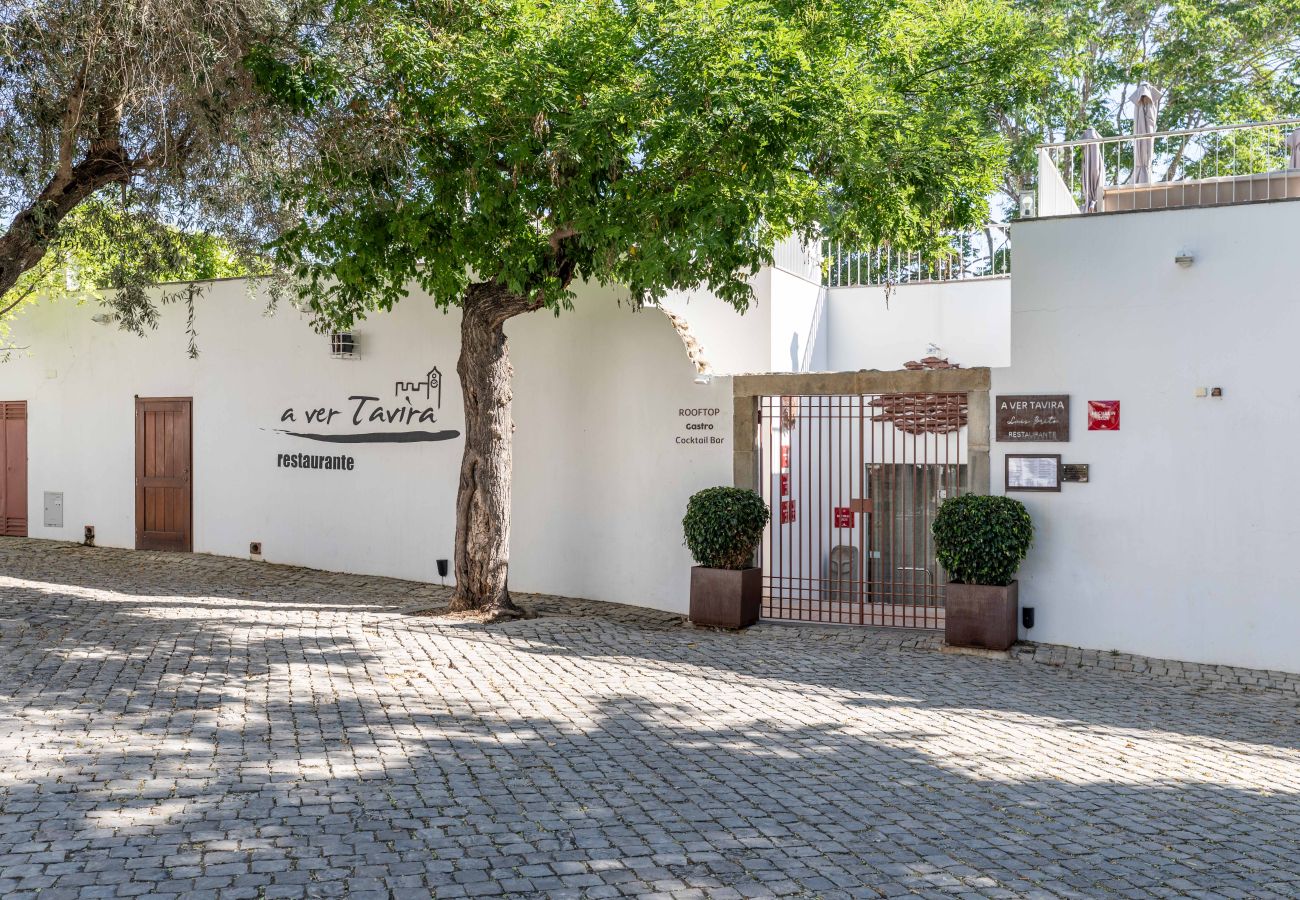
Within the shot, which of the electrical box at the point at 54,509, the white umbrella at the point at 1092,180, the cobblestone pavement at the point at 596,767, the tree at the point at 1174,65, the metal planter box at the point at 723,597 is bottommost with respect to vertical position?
the cobblestone pavement at the point at 596,767

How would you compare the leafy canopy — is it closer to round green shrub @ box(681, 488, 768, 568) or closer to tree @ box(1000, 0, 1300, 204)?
round green shrub @ box(681, 488, 768, 568)

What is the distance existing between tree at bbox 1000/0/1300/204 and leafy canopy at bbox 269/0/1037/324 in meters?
8.95

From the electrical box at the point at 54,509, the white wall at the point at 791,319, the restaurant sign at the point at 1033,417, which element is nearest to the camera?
the restaurant sign at the point at 1033,417

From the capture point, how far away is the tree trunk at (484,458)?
10.3 meters

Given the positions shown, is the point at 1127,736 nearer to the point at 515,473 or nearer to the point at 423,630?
the point at 423,630

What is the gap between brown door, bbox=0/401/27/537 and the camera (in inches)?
637

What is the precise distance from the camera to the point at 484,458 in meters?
10.3

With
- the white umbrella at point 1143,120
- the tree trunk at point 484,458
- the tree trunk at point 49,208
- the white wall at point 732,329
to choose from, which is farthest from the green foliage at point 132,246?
the white umbrella at point 1143,120

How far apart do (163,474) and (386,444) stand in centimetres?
376

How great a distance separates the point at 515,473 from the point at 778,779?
7.23 m

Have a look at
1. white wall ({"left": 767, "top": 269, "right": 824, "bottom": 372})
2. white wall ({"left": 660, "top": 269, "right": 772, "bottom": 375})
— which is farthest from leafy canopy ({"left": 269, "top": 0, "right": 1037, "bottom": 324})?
white wall ({"left": 767, "top": 269, "right": 824, "bottom": 372})

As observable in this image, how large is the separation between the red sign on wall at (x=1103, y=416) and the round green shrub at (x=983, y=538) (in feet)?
3.03

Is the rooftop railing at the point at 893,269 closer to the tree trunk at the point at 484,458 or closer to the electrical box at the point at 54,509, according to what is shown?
the tree trunk at the point at 484,458

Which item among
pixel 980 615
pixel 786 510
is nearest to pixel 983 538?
pixel 980 615
